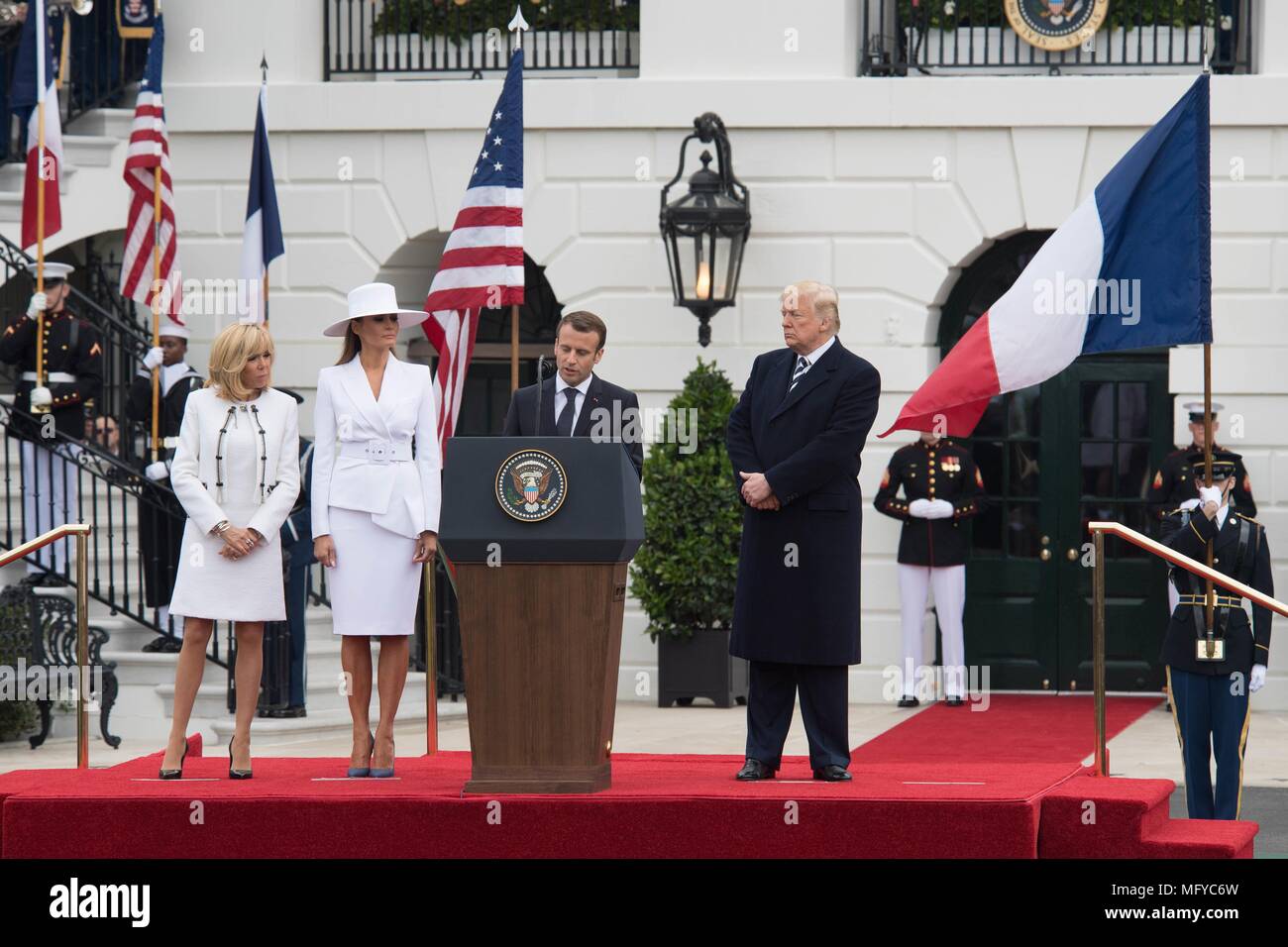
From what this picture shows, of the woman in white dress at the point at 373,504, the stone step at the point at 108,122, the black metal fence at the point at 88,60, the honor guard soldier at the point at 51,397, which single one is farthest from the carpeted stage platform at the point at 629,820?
the black metal fence at the point at 88,60

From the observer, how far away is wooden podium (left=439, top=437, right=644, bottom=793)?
7902mm

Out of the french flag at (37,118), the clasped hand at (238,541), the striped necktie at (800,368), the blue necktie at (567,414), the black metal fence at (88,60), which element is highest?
the black metal fence at (88,60)

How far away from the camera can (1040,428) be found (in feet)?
53.2

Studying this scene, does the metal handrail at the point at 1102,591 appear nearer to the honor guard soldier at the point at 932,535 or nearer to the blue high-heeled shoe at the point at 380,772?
the blue high-heeled shoe at the point at 380,772

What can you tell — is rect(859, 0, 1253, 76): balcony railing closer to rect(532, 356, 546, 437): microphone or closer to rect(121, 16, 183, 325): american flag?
rect(121, 16, 183, 325): american flag

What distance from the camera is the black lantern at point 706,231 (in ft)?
51.4

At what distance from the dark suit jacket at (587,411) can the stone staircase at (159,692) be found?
481 centimetres

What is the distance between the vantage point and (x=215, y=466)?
28.5ft

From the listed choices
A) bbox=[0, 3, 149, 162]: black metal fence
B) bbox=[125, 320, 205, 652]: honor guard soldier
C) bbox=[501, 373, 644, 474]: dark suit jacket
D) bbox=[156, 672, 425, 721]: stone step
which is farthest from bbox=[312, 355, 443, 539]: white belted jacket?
bbox=[0, 3, 149, 162]: black metal fence

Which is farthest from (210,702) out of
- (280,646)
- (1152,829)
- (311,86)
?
(1152,829)

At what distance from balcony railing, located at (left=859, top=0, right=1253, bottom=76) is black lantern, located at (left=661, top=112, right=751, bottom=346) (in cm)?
148

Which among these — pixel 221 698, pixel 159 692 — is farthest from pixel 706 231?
pixel 159 692

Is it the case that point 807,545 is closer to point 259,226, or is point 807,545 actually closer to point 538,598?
point 538,598

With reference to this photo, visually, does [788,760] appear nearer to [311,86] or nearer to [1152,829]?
[1152,829]
